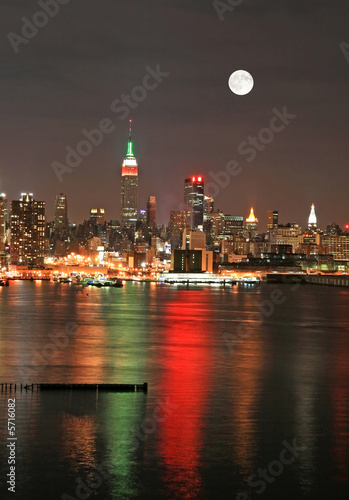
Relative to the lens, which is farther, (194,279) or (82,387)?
(194,279)

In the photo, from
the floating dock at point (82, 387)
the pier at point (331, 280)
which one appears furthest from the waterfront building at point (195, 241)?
the floating dock at point (82, 387)

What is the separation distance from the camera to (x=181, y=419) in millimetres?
16422

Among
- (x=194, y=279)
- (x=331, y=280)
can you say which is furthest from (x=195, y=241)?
(x=331, y=280)

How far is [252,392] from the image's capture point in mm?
19906

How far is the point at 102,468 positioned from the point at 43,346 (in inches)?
680

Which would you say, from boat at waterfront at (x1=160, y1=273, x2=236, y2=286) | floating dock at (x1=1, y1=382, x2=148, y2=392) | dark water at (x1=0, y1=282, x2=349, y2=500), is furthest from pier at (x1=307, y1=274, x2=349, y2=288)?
floating dock at (x1=1, y1=382, x2=148, y2=392)

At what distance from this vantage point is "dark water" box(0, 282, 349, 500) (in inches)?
483

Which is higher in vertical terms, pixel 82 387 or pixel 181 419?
pixel 82 387

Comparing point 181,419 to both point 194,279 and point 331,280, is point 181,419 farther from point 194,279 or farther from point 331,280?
point 194,279

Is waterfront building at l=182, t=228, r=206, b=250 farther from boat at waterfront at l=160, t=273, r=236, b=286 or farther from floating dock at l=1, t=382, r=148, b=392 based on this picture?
floating dock at l=1, t=382, r=148, b=392

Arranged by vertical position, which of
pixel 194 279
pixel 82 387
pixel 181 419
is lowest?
pixel 181 419

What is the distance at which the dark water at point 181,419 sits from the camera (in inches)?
483

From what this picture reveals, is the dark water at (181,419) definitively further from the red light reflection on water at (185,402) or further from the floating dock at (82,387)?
the floating dock at (82,387)

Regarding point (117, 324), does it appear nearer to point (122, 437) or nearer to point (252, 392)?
point (252, 392)
